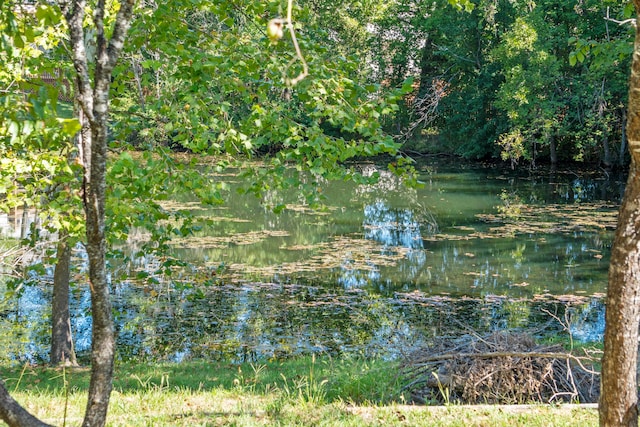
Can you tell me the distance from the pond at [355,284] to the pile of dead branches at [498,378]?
334 mm

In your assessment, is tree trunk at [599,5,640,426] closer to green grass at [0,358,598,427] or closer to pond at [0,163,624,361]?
green grass at [0,358,598,427]

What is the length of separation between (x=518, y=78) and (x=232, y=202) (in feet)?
44.5

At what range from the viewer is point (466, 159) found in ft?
134

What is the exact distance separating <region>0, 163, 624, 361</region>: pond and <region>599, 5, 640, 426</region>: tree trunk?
283 centimetres

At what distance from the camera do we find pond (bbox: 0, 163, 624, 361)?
10156 mm

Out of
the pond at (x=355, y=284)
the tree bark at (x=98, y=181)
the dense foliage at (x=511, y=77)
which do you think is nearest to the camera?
the tree bark at (x=98, y=181)

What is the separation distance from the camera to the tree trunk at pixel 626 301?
3.00 metres

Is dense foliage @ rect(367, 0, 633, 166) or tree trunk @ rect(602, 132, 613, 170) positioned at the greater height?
dense foliage @ rect(367, 0, 633, 166)

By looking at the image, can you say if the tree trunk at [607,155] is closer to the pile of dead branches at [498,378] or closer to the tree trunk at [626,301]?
the pile of dead branches at [498,378]

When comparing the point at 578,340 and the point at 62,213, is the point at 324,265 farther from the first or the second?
the point at 62,213

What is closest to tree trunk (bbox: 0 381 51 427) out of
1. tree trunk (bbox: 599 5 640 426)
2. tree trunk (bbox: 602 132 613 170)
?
tree trunk (bbox: 599 5 640 426)

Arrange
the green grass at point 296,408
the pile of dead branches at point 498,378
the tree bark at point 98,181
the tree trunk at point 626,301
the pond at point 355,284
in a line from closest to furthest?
the tree trunk at point 626,301
the tree bark at point 98,181
the green grass at point 296,408
the pile of dead branches at point 498,378
the pond at point 355,284

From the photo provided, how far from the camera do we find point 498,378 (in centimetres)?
587

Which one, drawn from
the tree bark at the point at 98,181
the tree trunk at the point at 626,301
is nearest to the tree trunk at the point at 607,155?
the tree trunk at the point at 626,301
